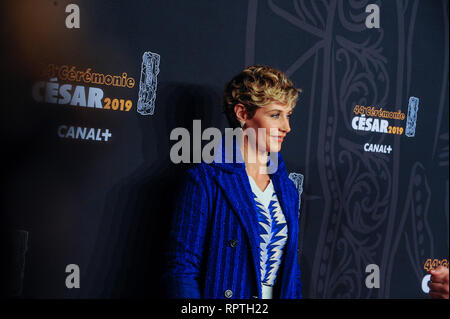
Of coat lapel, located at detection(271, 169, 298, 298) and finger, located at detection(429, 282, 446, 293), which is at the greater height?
coat lapel, located at detection(271, 169, 298, 298)

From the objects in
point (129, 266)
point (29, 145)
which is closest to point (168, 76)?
point (29, 145)

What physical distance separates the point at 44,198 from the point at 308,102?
124cm

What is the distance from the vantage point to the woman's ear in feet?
5.69

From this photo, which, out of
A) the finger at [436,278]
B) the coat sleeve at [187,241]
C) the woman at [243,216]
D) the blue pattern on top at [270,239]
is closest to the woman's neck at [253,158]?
the woman at [243,216]

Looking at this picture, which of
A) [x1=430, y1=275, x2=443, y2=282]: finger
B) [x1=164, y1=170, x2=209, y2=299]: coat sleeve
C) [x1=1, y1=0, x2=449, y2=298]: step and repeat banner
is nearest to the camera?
[x1=164, y1=170, x2=209, y2=299]: coat sleeve

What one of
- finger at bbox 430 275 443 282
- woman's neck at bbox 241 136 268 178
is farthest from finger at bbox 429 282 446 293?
woman's neck at bbox 241 136 268 178

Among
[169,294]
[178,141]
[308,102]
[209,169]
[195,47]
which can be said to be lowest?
[169,294]

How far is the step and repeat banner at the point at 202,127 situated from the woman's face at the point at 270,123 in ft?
0.93

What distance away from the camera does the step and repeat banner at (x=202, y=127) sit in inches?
66.4

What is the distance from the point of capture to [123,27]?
180 cm

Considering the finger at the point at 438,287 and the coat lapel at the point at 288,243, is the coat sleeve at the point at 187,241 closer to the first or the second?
the coat lapel at the point at 288,243

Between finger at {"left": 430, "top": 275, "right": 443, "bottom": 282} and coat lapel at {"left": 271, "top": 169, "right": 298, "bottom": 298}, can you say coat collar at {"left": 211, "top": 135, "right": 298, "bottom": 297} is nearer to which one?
coat lapel at {"left": 271, "top": 169, "right": 298, "bottom": 298}

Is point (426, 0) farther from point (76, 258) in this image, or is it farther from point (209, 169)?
point (76, 258)

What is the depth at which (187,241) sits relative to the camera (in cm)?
159
